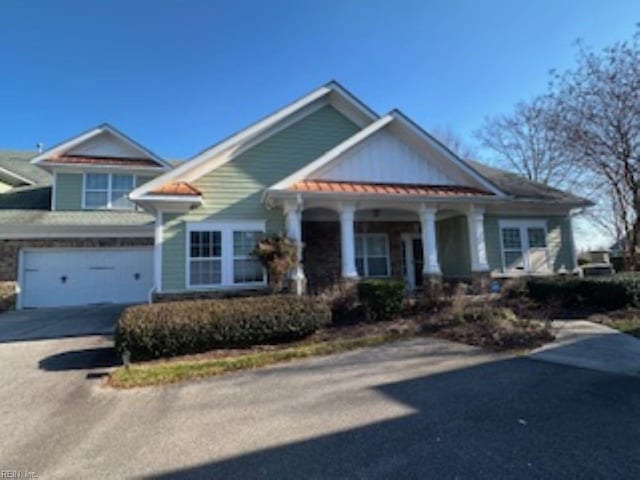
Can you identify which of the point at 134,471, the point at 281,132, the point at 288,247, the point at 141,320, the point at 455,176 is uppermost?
the point at 281,132

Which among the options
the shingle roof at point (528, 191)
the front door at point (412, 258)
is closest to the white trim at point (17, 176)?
the front door at point (412, 258)

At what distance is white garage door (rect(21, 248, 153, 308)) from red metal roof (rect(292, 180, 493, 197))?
8444 millimetres

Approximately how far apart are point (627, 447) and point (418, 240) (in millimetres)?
11561

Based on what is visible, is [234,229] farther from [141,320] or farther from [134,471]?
[134,471]

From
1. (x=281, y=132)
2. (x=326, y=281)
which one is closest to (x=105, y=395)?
(x=326, y=281)

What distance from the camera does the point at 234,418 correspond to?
4492mm

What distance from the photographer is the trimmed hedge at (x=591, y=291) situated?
9.50 m

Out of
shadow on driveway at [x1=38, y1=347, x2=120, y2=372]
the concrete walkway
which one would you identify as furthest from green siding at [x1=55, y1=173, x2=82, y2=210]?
the concrete walkway

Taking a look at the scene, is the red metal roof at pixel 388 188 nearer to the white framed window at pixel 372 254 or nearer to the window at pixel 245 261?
the window at pixel 245 261

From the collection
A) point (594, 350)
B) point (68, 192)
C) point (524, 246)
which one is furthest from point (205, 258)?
point (524, 246)

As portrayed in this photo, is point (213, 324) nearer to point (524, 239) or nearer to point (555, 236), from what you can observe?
point (524, 239)

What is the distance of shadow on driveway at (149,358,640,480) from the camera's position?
324 centimetres

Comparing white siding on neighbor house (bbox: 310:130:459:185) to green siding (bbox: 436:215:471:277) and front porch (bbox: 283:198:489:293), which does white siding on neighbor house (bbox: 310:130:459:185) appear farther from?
green siding (bbox: 436:215:471:277)

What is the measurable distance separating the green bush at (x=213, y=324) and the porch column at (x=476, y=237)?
264 inches
